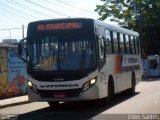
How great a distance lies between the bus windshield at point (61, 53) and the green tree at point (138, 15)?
38.5m

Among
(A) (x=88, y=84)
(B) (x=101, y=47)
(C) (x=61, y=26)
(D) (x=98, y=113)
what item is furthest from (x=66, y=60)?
(D) (x=98, y=113)

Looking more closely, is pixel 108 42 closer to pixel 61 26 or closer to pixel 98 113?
pixel 61 26

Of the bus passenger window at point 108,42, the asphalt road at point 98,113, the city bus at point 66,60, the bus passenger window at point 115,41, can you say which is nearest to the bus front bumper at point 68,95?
the city bus at point 66,60

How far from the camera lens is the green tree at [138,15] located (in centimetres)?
5544

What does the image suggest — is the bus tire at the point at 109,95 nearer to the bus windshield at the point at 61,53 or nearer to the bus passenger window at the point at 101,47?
the bus passenger window at the point at 101,47

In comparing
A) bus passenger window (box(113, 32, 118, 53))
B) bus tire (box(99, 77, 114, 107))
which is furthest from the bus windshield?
bus passenger window (box(113, 32, 118, 53))

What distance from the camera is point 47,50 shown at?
1628 cm

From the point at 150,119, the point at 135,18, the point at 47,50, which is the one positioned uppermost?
the point at 135,18

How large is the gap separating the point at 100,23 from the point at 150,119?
529cm

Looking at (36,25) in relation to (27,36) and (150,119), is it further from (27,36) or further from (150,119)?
(150,119)

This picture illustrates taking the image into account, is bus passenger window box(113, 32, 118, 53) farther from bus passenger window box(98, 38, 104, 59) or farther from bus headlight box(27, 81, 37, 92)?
bus headlight box(27, 81, 37, 92)

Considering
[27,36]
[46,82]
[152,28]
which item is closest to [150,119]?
[46,82]

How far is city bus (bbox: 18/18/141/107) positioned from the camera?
15852 mm

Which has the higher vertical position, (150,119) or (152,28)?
(152,28)
